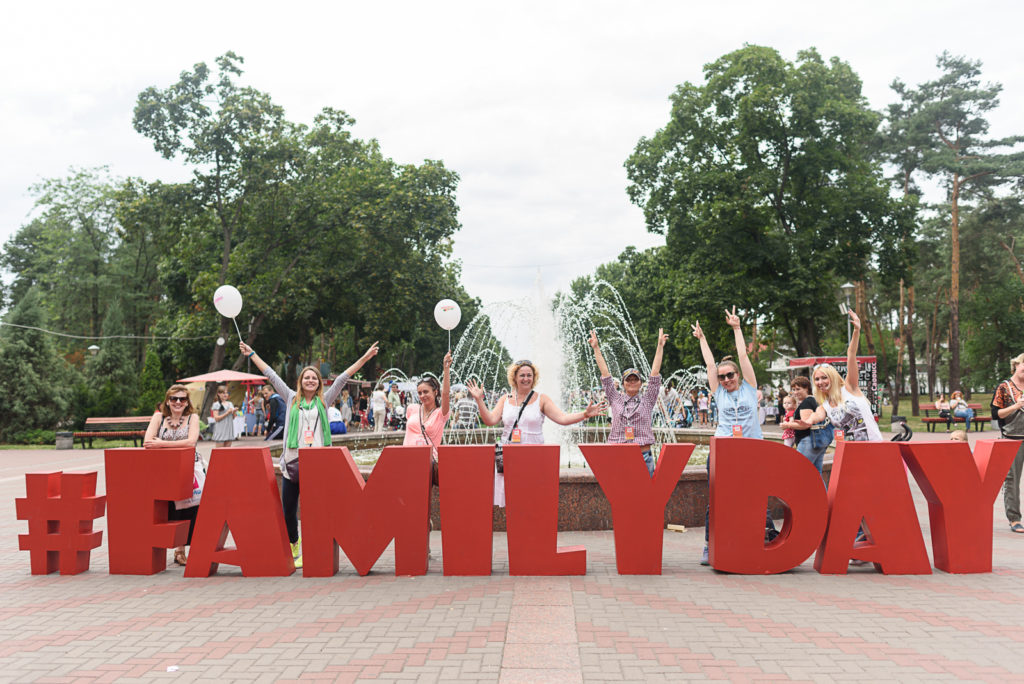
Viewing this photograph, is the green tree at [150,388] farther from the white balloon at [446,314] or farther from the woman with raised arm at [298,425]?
the woman with raised arm at [298,425]

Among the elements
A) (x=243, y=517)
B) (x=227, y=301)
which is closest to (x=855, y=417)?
(x=243, y=517)

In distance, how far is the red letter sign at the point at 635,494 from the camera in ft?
20.0

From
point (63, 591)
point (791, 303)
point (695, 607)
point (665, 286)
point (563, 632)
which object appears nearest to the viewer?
point (563, 632)

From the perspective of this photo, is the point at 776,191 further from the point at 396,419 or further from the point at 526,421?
the point at 526,421

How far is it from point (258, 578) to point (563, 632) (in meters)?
3.04

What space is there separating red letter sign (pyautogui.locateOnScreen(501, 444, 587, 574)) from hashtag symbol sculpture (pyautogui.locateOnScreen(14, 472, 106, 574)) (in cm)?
375

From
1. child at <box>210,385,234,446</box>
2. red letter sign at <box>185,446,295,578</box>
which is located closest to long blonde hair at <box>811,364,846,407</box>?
red letter sign at <box>185,446,295,578</box>

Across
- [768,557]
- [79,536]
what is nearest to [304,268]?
[79,536]

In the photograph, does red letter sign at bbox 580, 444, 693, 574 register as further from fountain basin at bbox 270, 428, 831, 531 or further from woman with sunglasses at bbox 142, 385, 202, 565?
woman with sunglasses at bbox 142, 385, 202, 565

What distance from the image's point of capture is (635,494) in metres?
6.16

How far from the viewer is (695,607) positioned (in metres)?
5.20

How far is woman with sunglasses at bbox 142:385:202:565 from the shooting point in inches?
259

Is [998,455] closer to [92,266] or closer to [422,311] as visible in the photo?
[422,311]

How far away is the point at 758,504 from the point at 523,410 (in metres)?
2.23
